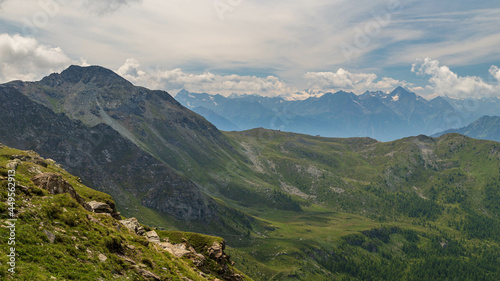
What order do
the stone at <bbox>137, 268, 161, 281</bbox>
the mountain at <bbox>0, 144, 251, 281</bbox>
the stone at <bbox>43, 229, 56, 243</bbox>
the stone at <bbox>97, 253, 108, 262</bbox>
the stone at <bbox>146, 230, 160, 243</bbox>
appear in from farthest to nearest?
the stone at <bbox>146, 230, 160, 243</bbox>, the stone at <bbox>137, 268, 161, 281</bbox>, the stone at <bbox>97, 253, 108, 262</bbox>, the stone at <bbox>43, 229, 56, 243</bbox>, the mountain at <bbox>0, 144, 251, 281</bbox>

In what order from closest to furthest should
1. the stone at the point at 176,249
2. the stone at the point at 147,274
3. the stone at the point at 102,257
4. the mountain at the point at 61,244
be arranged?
the mountain at the point at 61,244 < the stone at the point at 102,257 < the stone at the point at 147,274 < the stone at the point at 176,249

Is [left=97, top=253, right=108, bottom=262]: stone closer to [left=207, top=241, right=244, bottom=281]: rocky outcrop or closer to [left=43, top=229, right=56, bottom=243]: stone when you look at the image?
[left=43, top=229, right=56, bottom=243]: stone

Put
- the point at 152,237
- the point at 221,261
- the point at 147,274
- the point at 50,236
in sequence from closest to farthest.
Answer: the point at 50,236 < the point at 147,274 < the point at 152,237 < the point at 221,261

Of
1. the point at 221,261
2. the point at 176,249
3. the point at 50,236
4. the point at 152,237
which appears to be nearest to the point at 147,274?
the point at 50,236

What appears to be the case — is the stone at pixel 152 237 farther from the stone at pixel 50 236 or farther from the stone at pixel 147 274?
the stone at pixel 50 236

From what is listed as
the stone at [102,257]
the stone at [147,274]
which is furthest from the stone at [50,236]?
the stone at [147,274]

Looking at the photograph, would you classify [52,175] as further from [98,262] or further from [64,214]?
[98,262]

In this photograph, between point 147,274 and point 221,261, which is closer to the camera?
point 147,274

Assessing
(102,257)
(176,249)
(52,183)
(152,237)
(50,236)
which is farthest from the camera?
(152,237)

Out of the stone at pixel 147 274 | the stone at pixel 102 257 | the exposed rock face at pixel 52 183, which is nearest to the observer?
the stone at pixel 102 257

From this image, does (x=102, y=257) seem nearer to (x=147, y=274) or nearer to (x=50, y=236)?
(x=50, y=236)

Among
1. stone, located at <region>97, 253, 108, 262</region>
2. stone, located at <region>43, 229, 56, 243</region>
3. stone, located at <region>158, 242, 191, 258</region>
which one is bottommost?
stone, located at <region>158, 242, 191, 258</region>

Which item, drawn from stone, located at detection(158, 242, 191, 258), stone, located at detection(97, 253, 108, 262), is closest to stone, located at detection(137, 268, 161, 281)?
stone, located at detection(97, 253, 108, 262)

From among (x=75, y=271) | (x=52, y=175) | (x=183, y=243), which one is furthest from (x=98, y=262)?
(x=183, y=243)
